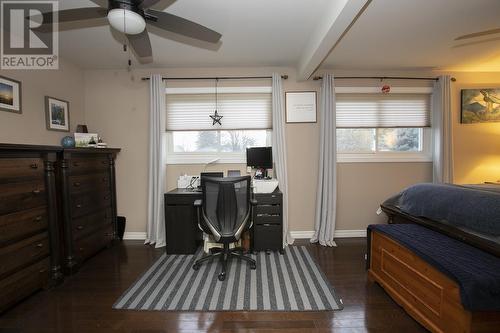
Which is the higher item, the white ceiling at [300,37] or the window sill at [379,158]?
the white ceiling at [300,37]

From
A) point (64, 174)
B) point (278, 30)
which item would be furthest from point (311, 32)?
point (64, 174)

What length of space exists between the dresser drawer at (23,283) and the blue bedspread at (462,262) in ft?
10.2

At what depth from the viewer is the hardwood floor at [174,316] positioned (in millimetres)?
1611

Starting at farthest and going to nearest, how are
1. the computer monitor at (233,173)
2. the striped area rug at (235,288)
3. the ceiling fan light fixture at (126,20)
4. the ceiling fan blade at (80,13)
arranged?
1. the computer monitor at (233,173)
2. the striped area rug at (235,288)
3. the ceiling fan blade at (80,13)
4. the ceiling fan light fixture at (126,20)

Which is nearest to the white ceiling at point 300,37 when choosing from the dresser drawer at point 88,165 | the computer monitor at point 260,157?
the computer monitor at point 260,157

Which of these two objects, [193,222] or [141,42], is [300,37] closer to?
[141,42]

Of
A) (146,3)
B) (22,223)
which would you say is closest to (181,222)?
(22,223)

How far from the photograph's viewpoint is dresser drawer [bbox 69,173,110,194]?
2.38m

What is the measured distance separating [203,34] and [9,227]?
214cm

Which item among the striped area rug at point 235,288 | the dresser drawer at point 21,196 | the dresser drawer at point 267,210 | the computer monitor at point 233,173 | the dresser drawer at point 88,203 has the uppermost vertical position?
the computer monitor at point 233,173

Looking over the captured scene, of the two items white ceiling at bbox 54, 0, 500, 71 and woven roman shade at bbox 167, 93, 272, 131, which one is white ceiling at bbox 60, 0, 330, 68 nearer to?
white ceiling at bbox 54, 0, 500, 71

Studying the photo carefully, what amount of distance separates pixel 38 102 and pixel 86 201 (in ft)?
4.08

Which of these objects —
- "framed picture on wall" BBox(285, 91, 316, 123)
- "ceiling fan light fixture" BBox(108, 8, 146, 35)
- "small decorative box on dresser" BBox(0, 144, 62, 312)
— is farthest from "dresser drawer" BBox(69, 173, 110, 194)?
"framed picture on wall" BBox(285, 91, 316, 123)

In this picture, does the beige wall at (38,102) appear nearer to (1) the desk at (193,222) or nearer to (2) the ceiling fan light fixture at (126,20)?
(1) the desk at (193,222)
